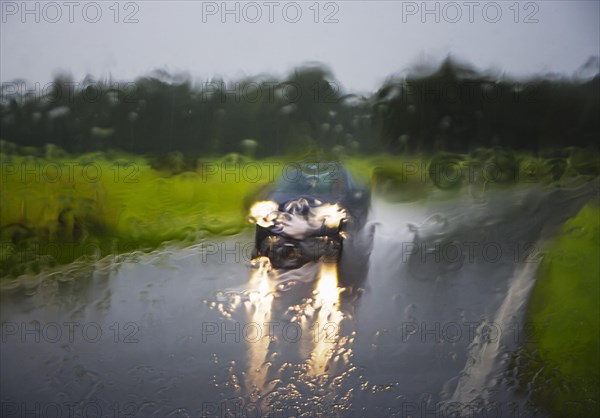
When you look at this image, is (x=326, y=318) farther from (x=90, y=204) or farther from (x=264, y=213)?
(x=90, y=204)

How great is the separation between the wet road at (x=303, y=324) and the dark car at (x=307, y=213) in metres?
0.05

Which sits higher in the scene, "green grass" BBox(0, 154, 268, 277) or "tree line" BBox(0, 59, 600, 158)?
"tree line" BBox(0, 59, 600, 158)

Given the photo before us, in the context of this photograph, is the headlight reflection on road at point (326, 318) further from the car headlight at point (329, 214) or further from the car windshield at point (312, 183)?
the car windshield at point (312, 183)

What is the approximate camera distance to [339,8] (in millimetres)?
2000

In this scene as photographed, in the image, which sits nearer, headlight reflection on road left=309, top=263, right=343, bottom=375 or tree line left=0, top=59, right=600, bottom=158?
tree line left=0, top=59, right=600, bottom=158

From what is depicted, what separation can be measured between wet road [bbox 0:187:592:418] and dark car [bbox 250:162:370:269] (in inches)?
1.9

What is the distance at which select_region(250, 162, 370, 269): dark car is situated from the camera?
2.00m

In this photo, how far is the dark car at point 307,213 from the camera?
1997 mm

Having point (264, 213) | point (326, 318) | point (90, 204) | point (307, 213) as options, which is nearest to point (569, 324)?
point (326, 318)

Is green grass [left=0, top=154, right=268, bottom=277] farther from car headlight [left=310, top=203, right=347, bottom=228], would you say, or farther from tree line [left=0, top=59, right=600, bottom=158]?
car headlight [left=310, top=203, right=347, bottom=228]

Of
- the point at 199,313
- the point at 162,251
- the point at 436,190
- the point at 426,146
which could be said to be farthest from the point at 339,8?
the point at 199,313

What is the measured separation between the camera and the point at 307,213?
2.03m

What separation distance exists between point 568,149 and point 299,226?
0.93 metres

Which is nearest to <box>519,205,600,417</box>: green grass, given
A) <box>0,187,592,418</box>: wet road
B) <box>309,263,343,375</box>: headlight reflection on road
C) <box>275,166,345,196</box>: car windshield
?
<box>0,187,592,418</box>: wet road
